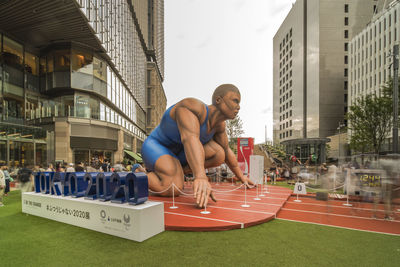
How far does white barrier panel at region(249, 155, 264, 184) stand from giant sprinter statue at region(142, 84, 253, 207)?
6.44ft

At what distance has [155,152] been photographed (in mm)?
7523

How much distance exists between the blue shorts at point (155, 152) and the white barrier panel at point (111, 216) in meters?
2.41

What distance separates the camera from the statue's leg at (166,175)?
7223 millimetres

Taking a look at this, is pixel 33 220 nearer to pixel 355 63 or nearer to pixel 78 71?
pixel 78 71

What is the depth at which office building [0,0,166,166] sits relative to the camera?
59.9 feet

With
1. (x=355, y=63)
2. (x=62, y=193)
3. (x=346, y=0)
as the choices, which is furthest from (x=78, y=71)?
(x=346, y=0)

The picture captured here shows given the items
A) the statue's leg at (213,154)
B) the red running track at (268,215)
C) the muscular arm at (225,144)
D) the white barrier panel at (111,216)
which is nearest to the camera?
the white barrier panel at (111,216)

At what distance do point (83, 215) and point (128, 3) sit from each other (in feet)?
131

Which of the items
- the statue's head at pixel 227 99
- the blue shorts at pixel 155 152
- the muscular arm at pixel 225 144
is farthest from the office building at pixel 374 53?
the blue shorts at pixel 155 152

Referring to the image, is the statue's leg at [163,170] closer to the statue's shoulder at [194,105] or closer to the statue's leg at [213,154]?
the statue's leg at [213,154]

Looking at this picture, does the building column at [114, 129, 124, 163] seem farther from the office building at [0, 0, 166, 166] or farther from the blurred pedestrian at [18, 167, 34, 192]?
the blurred pedestrian at [18, 167, 34, 192]

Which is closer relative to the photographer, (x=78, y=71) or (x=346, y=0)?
(x=78, y=71)

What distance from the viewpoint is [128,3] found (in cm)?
3747

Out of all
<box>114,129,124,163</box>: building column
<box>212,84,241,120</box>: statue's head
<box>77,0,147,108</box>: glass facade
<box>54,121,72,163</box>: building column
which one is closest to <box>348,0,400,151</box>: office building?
<box>114,129,124,163</box>: building column
